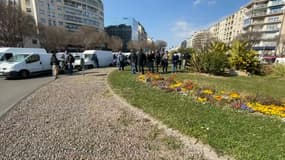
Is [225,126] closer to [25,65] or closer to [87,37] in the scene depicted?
[25,65]

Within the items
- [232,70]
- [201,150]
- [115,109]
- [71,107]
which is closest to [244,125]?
[201,150]

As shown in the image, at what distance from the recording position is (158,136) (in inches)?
143

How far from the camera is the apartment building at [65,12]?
5628cm

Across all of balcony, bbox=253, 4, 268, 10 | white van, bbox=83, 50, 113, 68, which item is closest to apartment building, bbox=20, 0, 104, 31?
white van, bbox=83, 50, 113, 68

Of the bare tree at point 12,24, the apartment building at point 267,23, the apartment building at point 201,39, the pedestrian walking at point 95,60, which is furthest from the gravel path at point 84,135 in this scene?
the apartment building at point 267,23

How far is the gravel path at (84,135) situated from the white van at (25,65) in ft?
27.9

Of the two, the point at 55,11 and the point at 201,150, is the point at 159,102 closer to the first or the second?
the point at 201,150

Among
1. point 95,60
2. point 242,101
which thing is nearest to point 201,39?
point 95,60

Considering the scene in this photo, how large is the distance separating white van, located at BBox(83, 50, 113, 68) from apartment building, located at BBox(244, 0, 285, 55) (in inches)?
1976

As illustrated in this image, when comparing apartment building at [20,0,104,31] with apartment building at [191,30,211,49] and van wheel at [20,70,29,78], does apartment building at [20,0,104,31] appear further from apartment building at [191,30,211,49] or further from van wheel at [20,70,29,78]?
apartment building at [191,30,211,49]

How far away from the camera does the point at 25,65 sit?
503 inches

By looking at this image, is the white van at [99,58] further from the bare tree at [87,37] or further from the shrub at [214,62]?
the bare tree at [87,37]

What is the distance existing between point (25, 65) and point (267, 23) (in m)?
74.1

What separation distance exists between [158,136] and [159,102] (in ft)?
6.74
